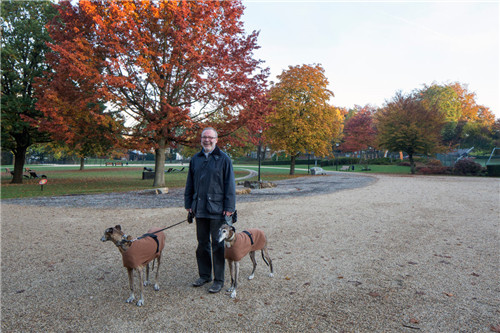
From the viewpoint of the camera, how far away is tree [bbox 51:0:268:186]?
14.0 meters

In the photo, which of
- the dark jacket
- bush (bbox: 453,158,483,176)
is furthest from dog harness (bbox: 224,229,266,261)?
bush (bbox: 453,158,483,176)

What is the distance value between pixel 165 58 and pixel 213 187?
14736 mm

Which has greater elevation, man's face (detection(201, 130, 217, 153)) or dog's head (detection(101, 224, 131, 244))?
man's face (detection(201, 130, 217, 153))

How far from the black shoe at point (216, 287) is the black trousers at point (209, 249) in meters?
0.04

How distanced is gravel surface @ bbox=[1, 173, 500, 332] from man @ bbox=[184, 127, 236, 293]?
601 millimetres

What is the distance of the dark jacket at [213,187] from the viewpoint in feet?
13.4

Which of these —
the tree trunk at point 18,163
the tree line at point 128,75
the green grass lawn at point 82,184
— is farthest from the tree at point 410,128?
the tree trunk at point 18,163

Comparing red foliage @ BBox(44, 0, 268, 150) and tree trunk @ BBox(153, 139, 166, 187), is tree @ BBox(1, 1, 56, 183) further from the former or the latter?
tree trunk @ BBox(153, 139, 166, 187)

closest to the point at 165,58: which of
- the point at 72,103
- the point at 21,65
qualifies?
the point at 72,103

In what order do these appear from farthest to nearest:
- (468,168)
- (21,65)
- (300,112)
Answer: (300,112)
(468,168)
(21,65)

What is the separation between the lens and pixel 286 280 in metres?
4.55

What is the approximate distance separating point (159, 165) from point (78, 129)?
4.99 metres

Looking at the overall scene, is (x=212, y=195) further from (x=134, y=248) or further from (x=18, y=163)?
(x=18, y=163)

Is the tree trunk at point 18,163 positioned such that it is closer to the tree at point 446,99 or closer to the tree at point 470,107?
the tree at point 446,99
